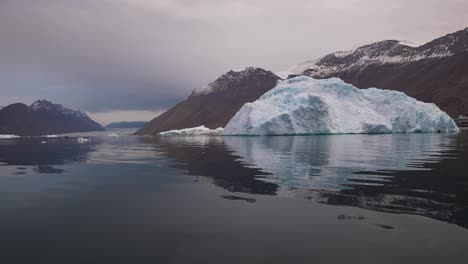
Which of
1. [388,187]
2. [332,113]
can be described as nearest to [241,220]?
[388,187]

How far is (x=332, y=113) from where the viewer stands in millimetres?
82188

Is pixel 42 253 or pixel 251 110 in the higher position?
pixel 251 110

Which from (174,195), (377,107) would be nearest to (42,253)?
(174,195)

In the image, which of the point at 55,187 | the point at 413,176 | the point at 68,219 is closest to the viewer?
the point at 68,219

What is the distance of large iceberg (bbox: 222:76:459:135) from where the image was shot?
3110 inches

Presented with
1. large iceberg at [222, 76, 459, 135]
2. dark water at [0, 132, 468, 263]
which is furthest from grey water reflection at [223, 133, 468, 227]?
large iceberg at [222, 76, 459, 135]

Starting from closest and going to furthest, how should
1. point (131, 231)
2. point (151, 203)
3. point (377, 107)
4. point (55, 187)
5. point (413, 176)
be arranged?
point (131, 231) → point (151, 203) → point (55, 187) → point (413, 176) → point (377, 107)

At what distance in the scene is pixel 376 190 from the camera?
1246 cm

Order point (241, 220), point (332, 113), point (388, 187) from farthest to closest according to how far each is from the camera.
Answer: point (332, 113)
point (388, 187)
point (241, 220)

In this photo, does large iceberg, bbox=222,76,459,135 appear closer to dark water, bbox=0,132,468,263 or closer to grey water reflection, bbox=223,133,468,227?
grey water reflection, bbox=223,133,468,227

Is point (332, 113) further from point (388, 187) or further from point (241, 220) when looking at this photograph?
point (241, 220)

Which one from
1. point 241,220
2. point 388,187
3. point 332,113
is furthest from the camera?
point 332,113

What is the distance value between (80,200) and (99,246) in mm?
5241

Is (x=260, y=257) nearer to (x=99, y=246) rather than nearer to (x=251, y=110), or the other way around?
(x=99, y=246)
